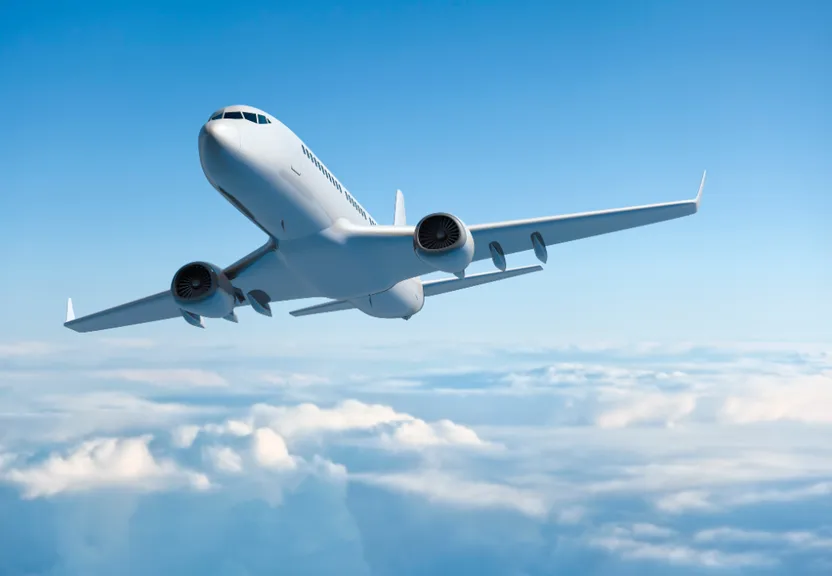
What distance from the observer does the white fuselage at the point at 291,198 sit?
26.7m

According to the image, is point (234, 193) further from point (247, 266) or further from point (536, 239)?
point (536, 239)

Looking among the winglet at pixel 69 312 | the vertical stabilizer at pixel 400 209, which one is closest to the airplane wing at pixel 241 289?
the winglet at pixel 69 312

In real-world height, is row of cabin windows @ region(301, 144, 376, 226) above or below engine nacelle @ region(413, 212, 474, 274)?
above

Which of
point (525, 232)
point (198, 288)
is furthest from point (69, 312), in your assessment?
point (525, 232)

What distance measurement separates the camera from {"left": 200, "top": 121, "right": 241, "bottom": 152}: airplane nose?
2620cm

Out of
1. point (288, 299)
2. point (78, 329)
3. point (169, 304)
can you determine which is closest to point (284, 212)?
point (288, 299)

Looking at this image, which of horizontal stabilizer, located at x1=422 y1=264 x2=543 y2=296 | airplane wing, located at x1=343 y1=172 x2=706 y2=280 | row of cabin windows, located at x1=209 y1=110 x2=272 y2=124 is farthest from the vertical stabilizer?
row of cabin windows, located at x1=209 y1=110 x2=272 y2=124

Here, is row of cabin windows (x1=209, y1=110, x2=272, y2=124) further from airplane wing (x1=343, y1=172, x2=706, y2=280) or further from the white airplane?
airplane wing (x1=343, y1=172, x2=706, y2=280)

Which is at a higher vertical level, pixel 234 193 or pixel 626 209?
pixel 626 209

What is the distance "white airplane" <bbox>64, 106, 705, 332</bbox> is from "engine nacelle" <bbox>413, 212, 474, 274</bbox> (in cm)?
4

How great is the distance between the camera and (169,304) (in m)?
39.7

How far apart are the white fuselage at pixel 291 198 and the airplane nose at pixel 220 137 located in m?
0.04

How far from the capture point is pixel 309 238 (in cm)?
3133

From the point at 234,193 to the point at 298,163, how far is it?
9.55 feet
